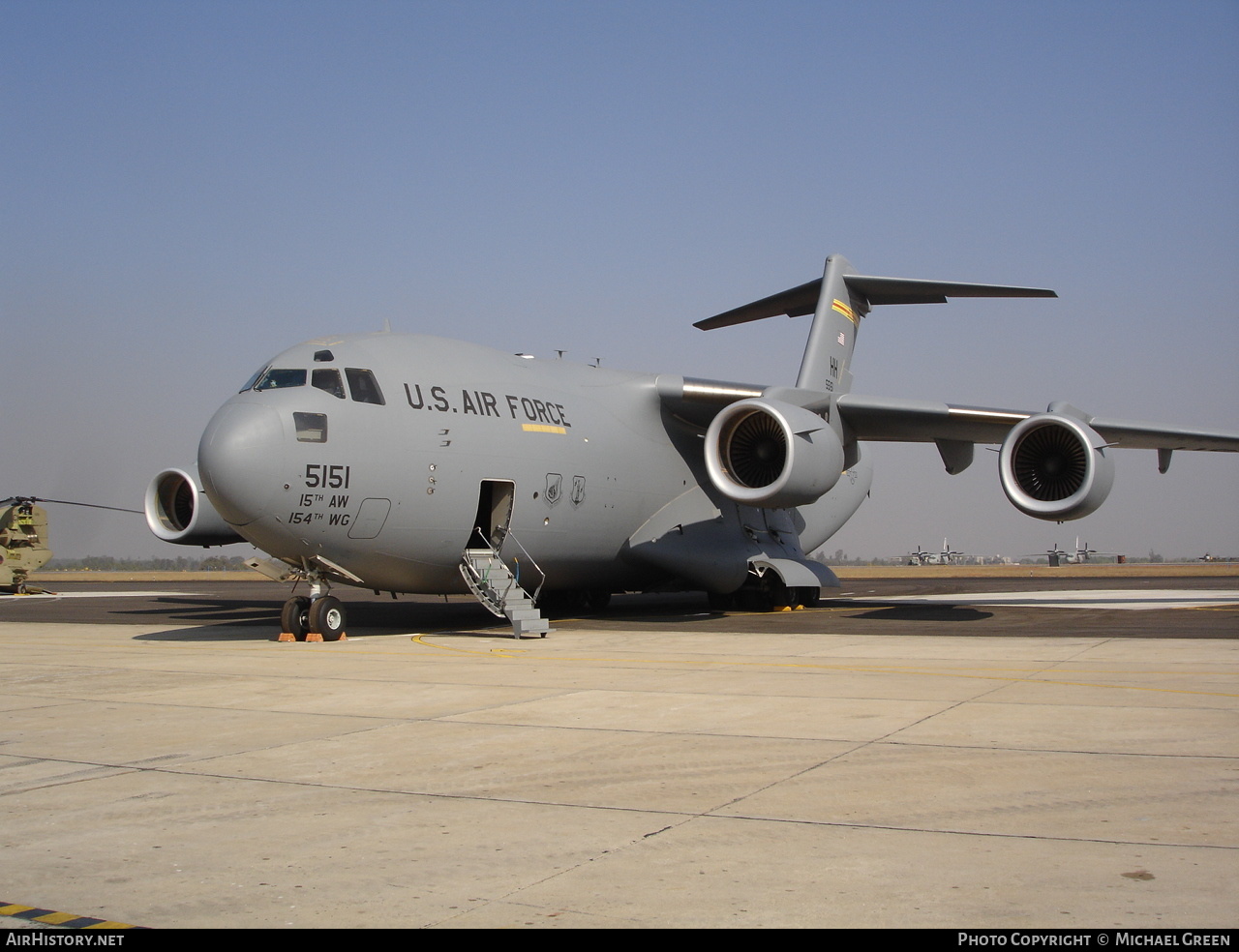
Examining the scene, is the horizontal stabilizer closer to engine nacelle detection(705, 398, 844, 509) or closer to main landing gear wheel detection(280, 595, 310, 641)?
engine nacelle detection(705, 398, 844, 509)

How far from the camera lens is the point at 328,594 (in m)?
13.4

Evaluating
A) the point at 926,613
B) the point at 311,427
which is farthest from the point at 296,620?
the point at 926,613

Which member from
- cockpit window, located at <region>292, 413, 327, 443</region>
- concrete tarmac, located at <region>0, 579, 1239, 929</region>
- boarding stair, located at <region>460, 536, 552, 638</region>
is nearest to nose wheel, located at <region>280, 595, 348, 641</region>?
boarding stair, located at <region>460, 536, 552, 638</region>

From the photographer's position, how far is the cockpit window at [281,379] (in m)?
12.6

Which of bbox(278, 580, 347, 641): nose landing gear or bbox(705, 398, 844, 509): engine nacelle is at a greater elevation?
bbox(705, 398, 844, 509): engine nacelle

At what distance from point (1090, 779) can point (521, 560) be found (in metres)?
10.9

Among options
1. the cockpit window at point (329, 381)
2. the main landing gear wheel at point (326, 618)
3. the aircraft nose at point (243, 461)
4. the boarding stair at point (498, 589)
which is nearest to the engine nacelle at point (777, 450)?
the boarding stair at point (498, 589)

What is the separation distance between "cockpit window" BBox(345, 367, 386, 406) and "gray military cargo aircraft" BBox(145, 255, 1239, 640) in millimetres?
16

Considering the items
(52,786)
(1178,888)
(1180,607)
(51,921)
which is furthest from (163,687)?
(1180,607)

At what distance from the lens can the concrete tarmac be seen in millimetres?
3365

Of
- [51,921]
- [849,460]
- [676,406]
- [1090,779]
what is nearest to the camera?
[51,921]

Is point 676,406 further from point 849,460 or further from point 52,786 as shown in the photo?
point 52,786

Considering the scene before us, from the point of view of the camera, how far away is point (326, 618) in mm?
13102

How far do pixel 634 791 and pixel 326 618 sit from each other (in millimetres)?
8970
